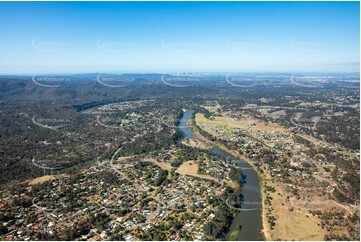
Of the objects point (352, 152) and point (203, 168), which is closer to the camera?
point (203, 168)

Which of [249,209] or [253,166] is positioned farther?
[253,166]

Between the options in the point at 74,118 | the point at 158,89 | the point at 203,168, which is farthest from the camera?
the point at 158,89

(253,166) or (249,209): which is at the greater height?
(253,166)

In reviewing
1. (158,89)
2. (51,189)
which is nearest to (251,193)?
(51,189)

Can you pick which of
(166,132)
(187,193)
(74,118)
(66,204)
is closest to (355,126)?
(166,132)

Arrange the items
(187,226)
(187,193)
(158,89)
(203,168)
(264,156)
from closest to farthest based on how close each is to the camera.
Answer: (187,226), (187,193), (203,168), (264,156), (158,89)

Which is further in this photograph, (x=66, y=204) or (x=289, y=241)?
(x=66, y=204)

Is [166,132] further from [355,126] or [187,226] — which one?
[355,126]

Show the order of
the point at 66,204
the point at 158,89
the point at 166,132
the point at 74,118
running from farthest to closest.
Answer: the point at 158,89
the point at 74,118
the point at 166,132
the point at 66,204

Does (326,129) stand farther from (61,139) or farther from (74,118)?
(74,118)
